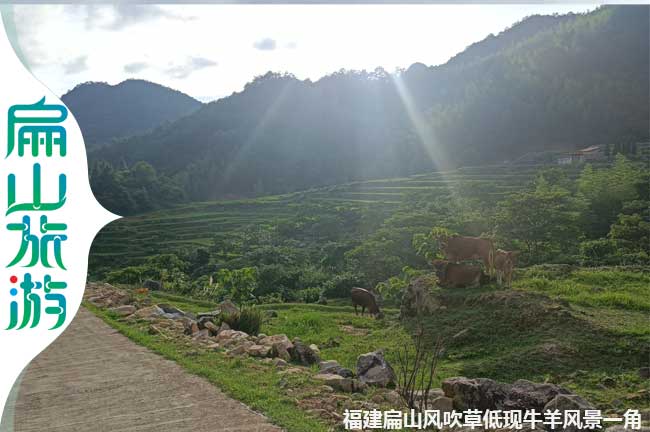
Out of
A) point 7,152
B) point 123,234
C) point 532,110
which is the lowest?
point 123,234

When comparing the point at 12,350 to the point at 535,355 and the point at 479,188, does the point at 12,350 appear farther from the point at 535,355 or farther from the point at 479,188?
the point at 479,188

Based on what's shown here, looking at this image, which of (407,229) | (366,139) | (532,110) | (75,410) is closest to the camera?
(75,410)

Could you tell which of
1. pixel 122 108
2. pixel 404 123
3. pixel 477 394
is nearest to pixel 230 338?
pixel 477 394

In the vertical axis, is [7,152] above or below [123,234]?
above


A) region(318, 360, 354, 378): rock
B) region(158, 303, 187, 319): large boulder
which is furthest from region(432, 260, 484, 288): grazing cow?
region(158, 303, 187, 319): large boulder

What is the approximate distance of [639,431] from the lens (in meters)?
3.39

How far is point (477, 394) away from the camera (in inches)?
171

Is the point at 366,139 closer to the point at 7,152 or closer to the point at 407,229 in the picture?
the point at 407,229

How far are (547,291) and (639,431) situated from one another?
15.2ft

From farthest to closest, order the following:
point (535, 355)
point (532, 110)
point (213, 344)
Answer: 1. point (532, 110)
2. point (213, 344)
3. point (535, 355)

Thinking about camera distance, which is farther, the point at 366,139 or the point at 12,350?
the point at 366,139

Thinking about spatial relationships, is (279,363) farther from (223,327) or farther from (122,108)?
(122,108)

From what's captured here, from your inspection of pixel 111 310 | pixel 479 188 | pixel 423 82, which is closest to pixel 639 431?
pixel 111 310

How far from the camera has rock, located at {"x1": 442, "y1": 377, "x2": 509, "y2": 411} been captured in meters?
4.28
